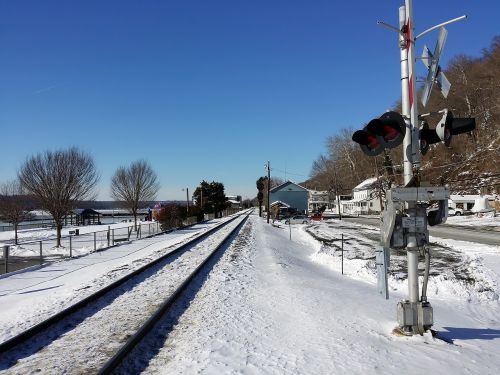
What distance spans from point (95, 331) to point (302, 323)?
351cm

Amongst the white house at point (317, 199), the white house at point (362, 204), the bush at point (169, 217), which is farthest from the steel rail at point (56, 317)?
the white house at point (317, 199)

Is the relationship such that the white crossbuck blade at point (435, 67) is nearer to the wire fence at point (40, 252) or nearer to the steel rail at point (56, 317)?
the steel rail at point (56, 317)

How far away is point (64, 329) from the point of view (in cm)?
775

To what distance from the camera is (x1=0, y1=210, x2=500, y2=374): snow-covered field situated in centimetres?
550

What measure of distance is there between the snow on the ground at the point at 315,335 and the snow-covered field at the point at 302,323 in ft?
0.05

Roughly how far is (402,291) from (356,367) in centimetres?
691

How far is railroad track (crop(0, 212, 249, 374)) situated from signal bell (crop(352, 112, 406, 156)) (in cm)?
436

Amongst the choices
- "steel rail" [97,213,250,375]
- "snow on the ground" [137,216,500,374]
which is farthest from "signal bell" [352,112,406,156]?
"steel rail" [97,213,250,375]

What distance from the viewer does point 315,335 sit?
667cm

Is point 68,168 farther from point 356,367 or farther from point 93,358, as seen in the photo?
point 356,367

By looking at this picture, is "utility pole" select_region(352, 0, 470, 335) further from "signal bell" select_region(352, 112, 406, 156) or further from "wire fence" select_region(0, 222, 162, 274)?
"wire fence" select_region(0, 222, 162, 274)

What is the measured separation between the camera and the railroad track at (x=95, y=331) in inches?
235

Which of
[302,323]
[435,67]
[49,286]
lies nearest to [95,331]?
[302,323]

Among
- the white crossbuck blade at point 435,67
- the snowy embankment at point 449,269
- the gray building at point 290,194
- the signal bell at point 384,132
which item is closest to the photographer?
the signal bell at point 384,132
